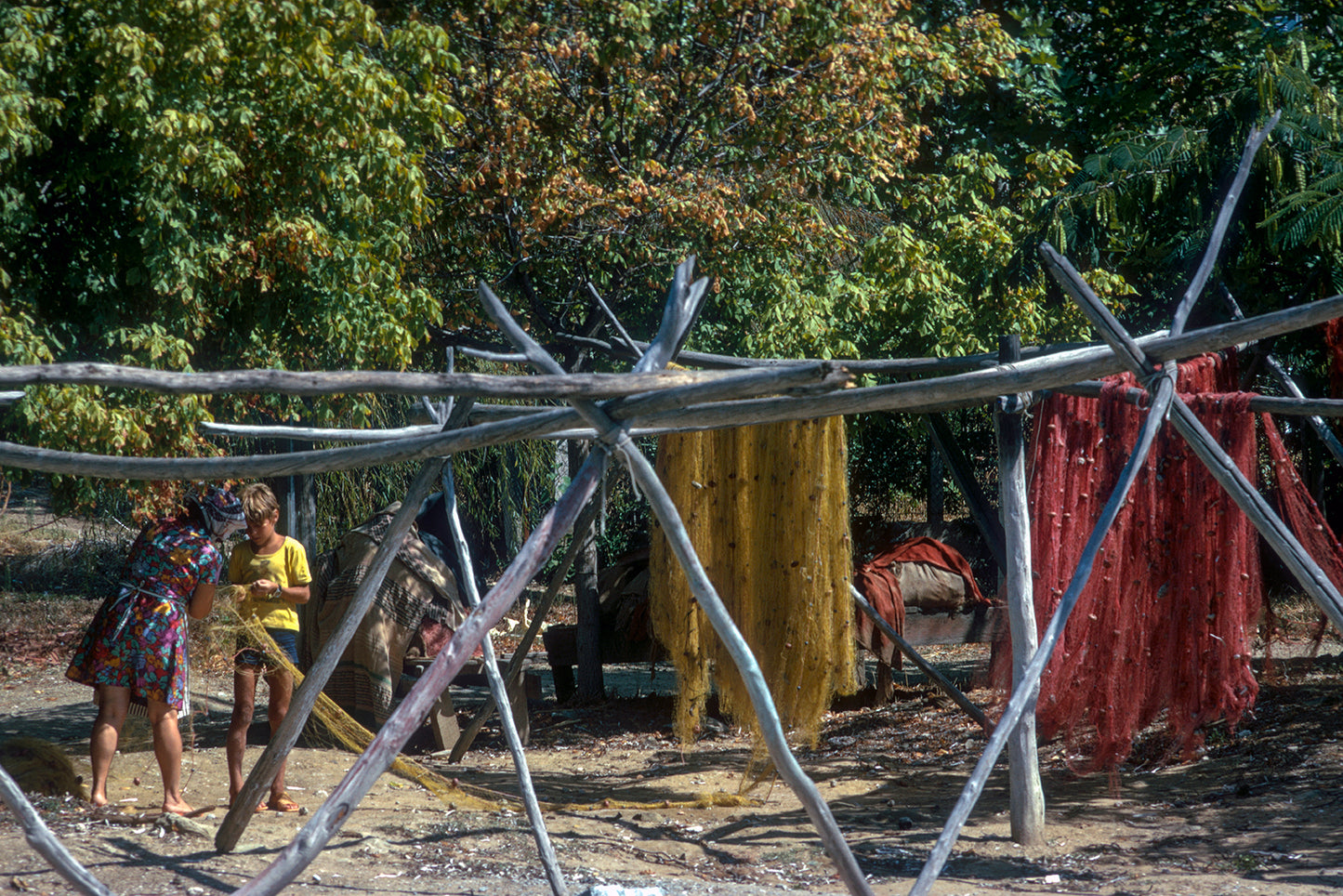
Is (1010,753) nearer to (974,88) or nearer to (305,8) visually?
(305,8)

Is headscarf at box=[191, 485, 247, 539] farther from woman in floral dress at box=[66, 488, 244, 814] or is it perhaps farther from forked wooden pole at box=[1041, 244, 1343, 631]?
forked wooden pole at box=[1041, 244, 1343, 631]

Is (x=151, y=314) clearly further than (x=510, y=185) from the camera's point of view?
No

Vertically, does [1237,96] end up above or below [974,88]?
below

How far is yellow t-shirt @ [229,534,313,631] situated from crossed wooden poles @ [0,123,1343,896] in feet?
7.71

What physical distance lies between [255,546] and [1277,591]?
238 inches

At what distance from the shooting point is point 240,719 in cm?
543

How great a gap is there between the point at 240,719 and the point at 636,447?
319cm

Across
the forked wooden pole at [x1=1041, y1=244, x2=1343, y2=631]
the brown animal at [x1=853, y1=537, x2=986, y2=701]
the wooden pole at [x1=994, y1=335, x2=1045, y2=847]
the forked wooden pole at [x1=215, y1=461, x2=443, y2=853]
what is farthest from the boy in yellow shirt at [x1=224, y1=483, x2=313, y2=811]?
the brown animal at [x1=853, y1=537, x2=986, y2=701]

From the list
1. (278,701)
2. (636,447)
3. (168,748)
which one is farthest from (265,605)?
(636,447)

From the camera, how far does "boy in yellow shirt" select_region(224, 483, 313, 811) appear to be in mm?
5375

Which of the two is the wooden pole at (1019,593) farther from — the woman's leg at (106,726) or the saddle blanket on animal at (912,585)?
the woman's leg at (106,726)

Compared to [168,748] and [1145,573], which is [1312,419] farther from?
[168,748]

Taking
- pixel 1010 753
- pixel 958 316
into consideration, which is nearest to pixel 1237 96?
pixel 958 316

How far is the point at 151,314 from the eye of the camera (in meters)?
6.52
